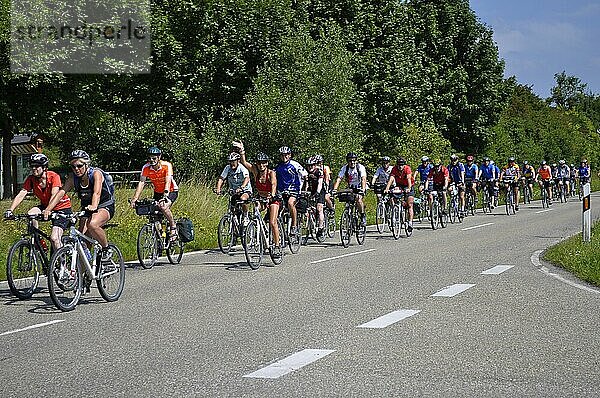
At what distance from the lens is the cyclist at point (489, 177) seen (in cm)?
3306

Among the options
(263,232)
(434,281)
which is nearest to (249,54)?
(263,232)

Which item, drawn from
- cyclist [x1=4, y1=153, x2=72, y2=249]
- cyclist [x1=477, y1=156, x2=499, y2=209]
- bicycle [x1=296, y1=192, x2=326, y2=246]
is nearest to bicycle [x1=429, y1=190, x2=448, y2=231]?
bicycle [x1=296, y1=192, x2=326, y2=246]

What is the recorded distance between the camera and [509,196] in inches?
1265

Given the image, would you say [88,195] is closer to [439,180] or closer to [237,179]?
[237,179]

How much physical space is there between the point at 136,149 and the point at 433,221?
2406cm

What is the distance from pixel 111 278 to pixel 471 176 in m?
22.1

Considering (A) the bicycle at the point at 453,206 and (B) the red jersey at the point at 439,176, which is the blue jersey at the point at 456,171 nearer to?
(A) the bicycle at the point at 453,206

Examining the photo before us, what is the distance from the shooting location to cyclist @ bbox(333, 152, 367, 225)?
20375mm

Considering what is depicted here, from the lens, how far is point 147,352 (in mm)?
7746

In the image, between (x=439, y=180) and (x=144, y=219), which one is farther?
(x=439, y=180)

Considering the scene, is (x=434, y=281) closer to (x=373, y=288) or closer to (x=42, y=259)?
(x=373, y=288)

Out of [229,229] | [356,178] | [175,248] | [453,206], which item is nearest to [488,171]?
[453,206]

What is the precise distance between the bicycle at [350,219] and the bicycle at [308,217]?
634 mm

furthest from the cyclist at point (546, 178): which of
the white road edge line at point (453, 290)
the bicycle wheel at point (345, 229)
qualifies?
the white road edge line at point (453, 290)
